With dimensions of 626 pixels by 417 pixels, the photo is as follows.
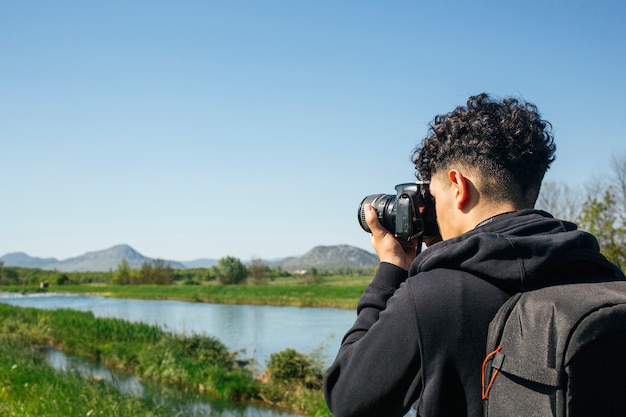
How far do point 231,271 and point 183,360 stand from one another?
49.0 m

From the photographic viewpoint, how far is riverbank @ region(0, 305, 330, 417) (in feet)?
38.5

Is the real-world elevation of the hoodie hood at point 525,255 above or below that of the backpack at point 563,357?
above

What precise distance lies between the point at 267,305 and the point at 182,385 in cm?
2361

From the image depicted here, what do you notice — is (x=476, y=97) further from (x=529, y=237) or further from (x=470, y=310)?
(x=470, y=310)

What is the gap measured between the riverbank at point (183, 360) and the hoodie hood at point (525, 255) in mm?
5973

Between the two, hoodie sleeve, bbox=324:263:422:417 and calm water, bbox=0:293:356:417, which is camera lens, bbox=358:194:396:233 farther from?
calm water, bbox=0:293:356:417

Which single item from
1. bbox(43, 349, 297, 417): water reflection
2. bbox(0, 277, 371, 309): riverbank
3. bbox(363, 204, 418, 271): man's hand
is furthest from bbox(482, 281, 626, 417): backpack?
bbox(0, 277, 371, 309): riverbank

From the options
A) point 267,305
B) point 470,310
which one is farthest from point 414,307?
point 267,305

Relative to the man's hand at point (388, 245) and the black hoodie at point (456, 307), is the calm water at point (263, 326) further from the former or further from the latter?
the black hoodie at point (456, 307)

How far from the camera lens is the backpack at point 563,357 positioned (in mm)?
1255

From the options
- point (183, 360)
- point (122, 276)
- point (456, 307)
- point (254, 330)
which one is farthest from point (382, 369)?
point (122, 276)

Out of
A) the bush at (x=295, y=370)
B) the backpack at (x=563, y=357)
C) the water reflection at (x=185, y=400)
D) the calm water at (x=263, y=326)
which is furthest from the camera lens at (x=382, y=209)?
the calm water at (x=263, y=326)

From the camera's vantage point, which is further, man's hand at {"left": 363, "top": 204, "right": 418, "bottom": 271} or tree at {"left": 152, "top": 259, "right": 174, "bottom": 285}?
tree at {"left": 152, "top": 259, "right": 174, "bottom": 285}

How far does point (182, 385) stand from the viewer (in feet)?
41.8
